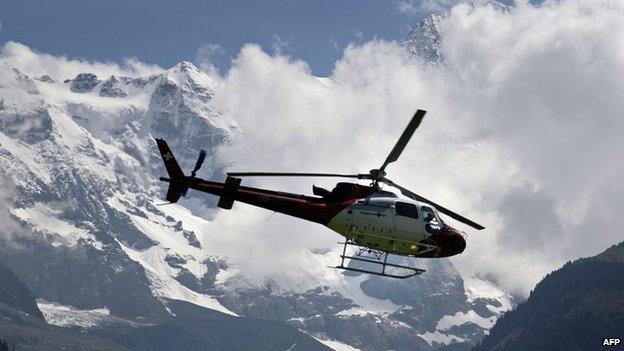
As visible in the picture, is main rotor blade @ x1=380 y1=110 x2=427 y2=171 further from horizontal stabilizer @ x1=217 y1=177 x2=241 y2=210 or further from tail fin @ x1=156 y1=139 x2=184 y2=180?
tail fin @ x1=156 y1=139 x2=184 y2=180

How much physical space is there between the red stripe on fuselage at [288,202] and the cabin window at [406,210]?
3.27 meters

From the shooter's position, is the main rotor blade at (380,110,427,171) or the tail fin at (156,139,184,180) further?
the tail fin at (156,139,184,180)

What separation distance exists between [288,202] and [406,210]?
8730 mm

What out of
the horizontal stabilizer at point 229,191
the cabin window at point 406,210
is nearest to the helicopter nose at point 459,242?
the cabin window at point 406,210

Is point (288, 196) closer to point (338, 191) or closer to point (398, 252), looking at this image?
point (338, 191)

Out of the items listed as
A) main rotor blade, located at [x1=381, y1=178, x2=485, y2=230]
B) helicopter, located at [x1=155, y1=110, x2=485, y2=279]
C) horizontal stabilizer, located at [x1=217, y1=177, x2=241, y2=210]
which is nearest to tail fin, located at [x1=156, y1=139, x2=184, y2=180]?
helicopter, located at [x1=155, y1=110, x2=485, y2=279]

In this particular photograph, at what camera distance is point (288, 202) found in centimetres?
6888

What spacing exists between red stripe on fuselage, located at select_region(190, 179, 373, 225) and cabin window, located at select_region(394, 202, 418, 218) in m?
3.27

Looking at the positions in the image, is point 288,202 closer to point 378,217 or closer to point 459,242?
point 378,217

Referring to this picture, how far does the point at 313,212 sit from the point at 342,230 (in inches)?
96.3

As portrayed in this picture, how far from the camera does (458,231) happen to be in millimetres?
66750

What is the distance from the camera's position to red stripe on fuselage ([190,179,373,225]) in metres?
67.1

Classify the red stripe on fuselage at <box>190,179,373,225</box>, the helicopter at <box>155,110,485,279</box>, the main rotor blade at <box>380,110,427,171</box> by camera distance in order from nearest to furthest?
the main rotor blade at <box>380,110,427,171</box> < the helicopter at <box>155,110,485,279</box> < the red stripe on fuselage at <box>190,179,373,225</box>

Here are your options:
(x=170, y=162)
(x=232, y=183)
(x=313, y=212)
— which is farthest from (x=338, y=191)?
(x=170, y=162)
